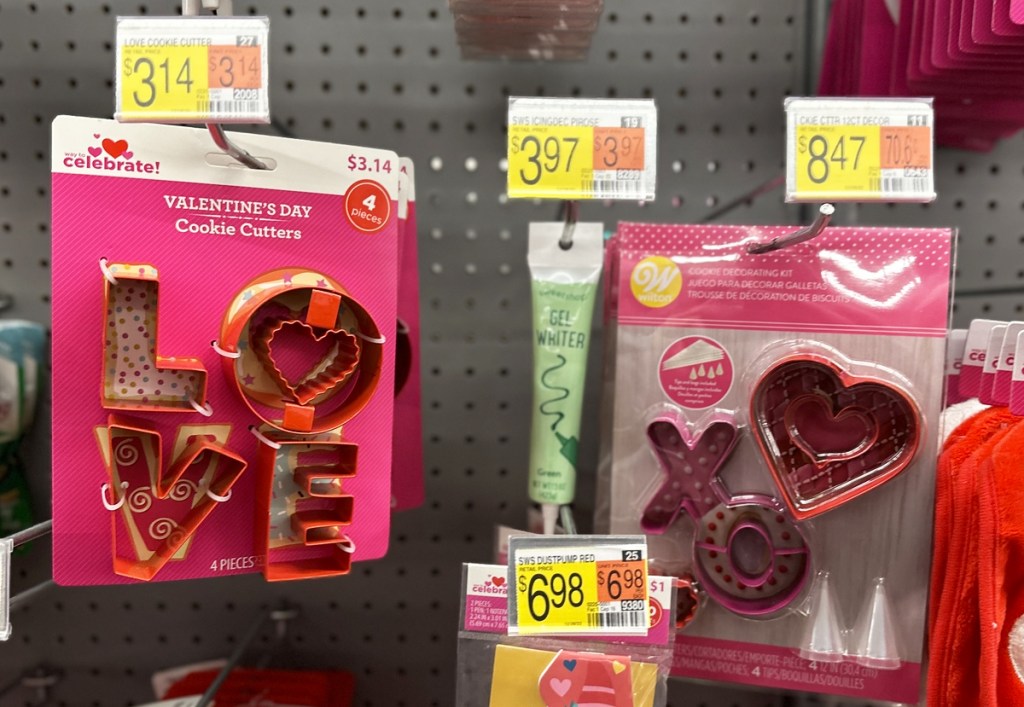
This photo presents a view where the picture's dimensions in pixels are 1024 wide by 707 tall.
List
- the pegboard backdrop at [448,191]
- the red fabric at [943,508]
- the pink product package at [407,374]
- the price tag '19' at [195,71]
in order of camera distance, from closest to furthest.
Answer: the price tag '19' at [195,71] < the red fabric at [943,508] < the pink product package at [407,374] < the pegboard backdrop at [448,191]

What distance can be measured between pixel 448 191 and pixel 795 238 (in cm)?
43

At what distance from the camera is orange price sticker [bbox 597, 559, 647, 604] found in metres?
0.59

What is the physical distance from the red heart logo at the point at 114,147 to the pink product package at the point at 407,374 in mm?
253

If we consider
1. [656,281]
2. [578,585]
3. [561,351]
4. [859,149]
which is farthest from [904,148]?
[578,585]

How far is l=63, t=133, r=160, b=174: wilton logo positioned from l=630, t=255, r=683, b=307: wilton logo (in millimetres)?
442

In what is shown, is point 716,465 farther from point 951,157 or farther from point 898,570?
point 951,157

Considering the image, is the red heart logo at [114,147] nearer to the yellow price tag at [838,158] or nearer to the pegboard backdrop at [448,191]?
the pegboard backdrop at [448,191]

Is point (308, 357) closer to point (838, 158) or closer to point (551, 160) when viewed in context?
point (551, 160)

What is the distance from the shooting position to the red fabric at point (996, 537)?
1.94 ft

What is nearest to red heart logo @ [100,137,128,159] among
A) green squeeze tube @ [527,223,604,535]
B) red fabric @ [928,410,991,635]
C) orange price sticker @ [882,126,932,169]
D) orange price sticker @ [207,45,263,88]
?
orange price sticker @ [207,45,263,88]

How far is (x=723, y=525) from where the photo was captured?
2.28 ft

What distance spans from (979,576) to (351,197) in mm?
624

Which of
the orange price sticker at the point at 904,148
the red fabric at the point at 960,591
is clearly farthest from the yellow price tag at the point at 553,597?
the orange price sticker at the point at 904,148

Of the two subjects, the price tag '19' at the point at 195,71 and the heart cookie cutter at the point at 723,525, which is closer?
the price tag '19' at the point at 195,71
